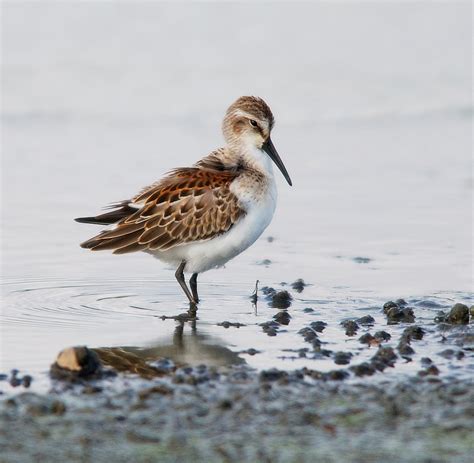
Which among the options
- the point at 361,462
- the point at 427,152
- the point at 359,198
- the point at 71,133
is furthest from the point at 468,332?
the point at 71,133

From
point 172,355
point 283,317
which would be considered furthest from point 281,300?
point 172,355

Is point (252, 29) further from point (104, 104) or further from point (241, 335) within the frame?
point (241, 335)

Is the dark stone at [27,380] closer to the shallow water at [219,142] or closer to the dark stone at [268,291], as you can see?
the shallow water at [219,142]

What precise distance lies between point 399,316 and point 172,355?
6.38 ft

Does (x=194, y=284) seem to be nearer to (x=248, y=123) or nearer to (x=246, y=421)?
(x=248, y=123)

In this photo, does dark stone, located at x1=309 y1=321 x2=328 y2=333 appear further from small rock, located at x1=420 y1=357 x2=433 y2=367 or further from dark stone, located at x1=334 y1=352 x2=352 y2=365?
small rock, located at x1=420 y1=357 x2=433 y2=367

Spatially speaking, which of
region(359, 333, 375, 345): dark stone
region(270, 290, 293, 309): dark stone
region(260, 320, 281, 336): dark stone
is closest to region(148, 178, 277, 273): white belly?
region(270, 290, 293, 309): dark stone

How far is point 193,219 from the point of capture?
8.98 metres

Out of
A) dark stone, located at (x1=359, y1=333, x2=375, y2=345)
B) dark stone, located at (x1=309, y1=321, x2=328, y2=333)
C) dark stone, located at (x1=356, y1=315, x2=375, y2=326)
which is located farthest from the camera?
dark stone, located at (x1=356, y1=315, x2=375, y2=326)

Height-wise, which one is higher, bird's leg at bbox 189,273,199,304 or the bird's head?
the bird's head

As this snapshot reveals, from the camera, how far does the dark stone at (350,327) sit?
26.1 feet

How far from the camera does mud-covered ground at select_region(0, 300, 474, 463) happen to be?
18.2 ft

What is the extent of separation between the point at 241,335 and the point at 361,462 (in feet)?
8.57

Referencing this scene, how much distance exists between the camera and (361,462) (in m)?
5.45
